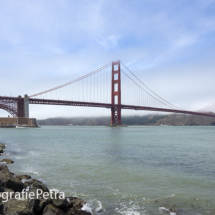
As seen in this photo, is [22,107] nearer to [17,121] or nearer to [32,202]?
[17,121]

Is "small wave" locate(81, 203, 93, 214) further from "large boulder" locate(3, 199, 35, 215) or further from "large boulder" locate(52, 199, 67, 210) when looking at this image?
"large boulder" locate(3, 199, 35, 215)

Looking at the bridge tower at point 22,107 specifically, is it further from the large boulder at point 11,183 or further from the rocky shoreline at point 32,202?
the rocky shoreline at point 32,202

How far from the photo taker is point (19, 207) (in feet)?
12.3

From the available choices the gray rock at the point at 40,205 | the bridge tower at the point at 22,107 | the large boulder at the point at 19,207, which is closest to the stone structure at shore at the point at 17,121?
the bridge tower at the point at 22,107

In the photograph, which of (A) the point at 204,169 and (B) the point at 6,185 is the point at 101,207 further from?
(A) the point at 204,169

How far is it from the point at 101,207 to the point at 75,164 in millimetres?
5112

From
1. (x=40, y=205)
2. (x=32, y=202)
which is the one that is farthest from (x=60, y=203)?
(x=32, y=202)

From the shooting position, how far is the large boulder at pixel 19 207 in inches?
145

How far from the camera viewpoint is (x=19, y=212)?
363cm

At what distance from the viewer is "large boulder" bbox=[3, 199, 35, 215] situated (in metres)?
3.67

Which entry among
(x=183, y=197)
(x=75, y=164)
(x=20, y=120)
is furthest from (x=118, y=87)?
(x=183, y=197)

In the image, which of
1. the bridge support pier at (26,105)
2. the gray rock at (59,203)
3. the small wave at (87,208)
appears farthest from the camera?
the bridge support pier at (26,105)

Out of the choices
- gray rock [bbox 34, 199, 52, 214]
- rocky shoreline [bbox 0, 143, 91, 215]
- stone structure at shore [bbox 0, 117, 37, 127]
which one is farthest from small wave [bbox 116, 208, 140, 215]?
stone structure at shore [bbox 0, 117, 37, 127]

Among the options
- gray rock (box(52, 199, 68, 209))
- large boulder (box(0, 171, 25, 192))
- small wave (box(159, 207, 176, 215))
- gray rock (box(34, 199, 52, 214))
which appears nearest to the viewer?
gray rock (box(34, 199, 52, 214))
